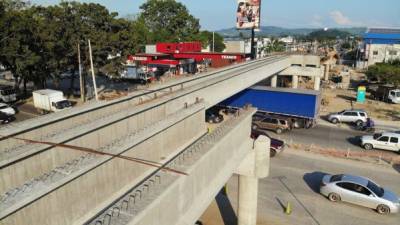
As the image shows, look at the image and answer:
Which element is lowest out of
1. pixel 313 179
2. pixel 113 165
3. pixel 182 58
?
pixel 313 179

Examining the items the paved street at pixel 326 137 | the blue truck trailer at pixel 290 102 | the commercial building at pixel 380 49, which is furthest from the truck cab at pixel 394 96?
the commercial building at pixel 380 49

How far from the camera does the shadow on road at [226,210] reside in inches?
662

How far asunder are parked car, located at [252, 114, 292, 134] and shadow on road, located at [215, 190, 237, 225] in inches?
476

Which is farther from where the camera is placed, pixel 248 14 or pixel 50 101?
pixel 248 14

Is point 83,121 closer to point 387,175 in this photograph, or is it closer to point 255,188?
point 255,188

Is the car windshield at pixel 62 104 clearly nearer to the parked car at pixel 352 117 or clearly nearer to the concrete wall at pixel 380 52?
the parked car at pixel 352 117

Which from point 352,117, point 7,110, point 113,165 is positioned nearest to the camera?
point 113,165

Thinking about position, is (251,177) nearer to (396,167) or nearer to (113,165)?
(113,165)

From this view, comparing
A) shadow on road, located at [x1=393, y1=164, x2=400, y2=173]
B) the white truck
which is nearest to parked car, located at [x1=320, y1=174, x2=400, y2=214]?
shadow on road, located at [x1=393, y1=164, x2=400, y2=173]

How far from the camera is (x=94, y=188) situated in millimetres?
7969

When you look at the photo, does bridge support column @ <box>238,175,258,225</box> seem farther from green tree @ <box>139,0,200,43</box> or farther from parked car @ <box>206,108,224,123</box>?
green tree @ <box>139,0,200,43</box>

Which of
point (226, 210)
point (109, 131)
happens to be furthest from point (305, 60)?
point (109, 131)

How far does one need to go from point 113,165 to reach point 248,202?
8.87 meters

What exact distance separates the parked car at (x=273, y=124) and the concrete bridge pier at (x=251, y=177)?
1403 cm
